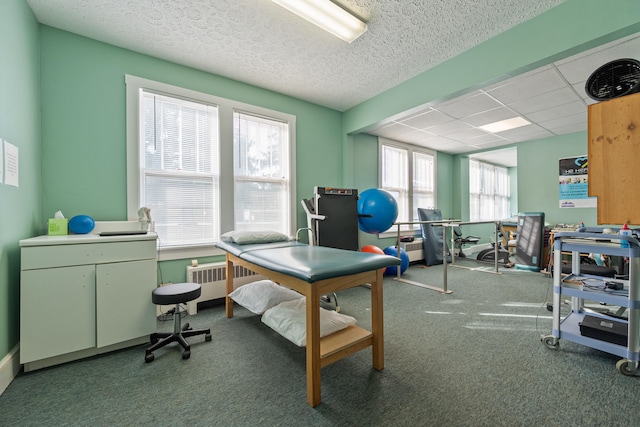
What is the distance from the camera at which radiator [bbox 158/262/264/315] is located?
2900 millimetres

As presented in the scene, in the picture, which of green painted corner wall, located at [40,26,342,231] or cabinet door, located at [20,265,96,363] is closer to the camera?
cabinet door, located at [20,265,96,363]

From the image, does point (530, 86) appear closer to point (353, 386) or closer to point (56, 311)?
point (353, 386)

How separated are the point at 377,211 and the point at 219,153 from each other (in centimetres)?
227

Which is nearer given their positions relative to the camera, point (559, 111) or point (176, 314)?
point (176, 314)

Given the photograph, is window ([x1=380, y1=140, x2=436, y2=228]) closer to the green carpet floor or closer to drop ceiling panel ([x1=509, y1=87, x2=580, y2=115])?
drop ceiling panel ([x1=509, y1=87, x2=580, y2=115])

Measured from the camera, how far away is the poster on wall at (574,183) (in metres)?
4.86

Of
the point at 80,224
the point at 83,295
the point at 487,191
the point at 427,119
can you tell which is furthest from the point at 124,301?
the point at 487,191

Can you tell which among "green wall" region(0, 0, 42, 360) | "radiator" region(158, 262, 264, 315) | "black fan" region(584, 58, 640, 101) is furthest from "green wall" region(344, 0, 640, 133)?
"green wall" region(0, 0, 42, 360)

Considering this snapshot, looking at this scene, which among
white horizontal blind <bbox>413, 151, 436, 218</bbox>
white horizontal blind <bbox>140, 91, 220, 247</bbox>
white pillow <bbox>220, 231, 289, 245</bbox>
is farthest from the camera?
white horizontal blind <bbox>413, 151, 436, 218</bbox>

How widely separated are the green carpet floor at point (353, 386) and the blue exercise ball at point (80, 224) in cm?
111

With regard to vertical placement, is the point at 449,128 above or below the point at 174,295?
above

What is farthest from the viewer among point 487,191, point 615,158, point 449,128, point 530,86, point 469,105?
point 487,191

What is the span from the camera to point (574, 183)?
4.99m

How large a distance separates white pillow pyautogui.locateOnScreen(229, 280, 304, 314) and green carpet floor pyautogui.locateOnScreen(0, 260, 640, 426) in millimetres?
263
